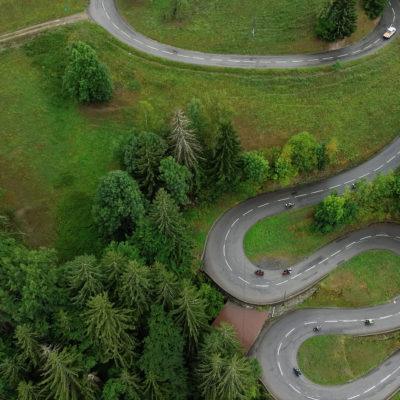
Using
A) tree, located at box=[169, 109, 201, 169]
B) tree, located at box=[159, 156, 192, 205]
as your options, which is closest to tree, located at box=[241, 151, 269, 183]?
tree, located at box=[169, 109, 201, 169]

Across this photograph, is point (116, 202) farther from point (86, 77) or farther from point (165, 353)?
point (86, 77)

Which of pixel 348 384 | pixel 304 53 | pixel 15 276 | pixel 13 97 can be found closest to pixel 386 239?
pixel 348 384

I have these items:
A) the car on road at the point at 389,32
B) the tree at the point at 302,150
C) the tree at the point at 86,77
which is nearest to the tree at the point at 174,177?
the tree at the point at 302,150

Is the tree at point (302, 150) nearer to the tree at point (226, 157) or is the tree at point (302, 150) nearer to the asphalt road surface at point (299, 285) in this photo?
the asphalt road surface at point (299, 285)

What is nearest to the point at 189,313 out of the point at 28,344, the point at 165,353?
the point at 165,353

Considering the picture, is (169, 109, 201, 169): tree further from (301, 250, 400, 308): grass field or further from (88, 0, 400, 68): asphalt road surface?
→ (88, 0, 400, 68): asphalt road surface

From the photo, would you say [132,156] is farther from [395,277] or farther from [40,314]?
[395,277]
